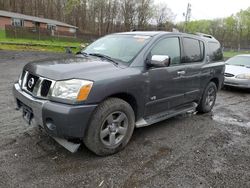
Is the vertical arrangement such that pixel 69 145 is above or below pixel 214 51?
below

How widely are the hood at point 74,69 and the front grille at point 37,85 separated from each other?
0.07 m

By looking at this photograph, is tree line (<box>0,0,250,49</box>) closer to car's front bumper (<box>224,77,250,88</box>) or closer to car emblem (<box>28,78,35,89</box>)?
car's front bumper (<box>224,77,250,88</box>)

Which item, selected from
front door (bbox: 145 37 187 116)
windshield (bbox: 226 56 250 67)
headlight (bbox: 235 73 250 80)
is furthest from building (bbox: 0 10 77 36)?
front door (bbox: 145 37 187 116)

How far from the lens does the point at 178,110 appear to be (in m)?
4.92

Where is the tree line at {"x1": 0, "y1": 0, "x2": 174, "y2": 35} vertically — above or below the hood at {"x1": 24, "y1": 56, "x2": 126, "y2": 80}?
above

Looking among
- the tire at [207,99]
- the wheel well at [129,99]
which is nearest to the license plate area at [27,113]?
the wheel well at [129,99]

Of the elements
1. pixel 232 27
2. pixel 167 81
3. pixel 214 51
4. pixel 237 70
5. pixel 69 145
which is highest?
pixel 232 27

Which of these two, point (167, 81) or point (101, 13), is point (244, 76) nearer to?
point (167, 81)

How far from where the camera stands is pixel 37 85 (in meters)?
3.35

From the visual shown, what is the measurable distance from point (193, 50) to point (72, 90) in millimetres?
3113

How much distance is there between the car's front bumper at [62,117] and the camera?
9.87 feet

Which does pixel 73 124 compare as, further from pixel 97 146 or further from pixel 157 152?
pixel 157 152

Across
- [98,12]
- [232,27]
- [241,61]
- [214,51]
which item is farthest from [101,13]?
[214,51]

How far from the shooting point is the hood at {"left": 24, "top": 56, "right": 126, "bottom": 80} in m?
3.19
